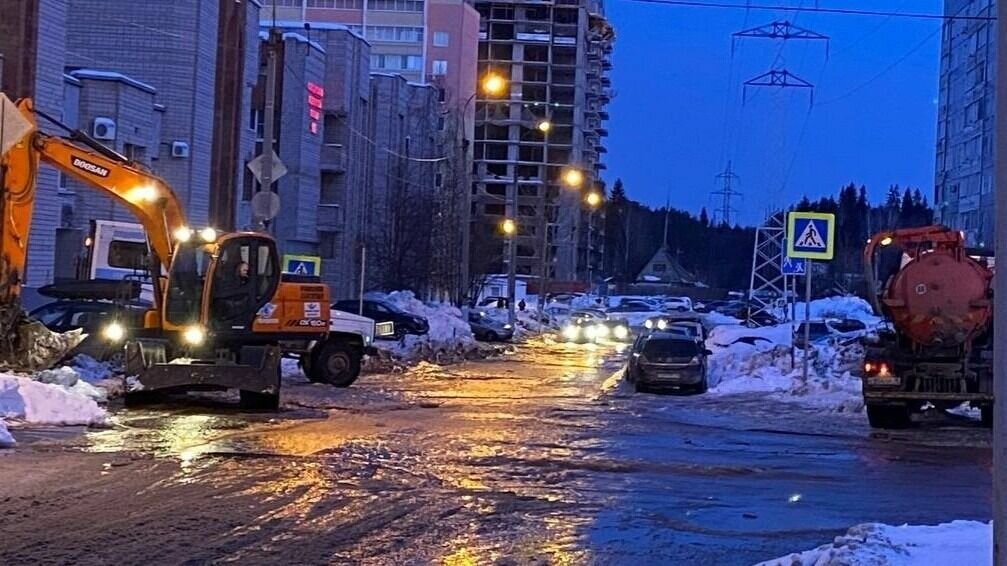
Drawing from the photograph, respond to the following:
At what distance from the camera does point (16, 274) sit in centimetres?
1884

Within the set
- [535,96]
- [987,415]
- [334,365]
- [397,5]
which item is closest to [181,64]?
[334,365]

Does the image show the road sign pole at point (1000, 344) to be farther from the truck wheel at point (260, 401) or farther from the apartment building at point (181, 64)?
the apartment building at point (181, 64)

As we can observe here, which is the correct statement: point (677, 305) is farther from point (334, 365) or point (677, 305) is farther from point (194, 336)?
point (194, 336)

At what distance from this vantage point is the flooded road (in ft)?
31.1

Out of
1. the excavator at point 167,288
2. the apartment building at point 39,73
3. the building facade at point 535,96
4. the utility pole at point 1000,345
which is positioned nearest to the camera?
the utility pole at point 1000,345

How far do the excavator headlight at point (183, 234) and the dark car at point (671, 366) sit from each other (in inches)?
483

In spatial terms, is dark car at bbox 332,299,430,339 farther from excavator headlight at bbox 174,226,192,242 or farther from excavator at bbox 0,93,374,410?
excavator headlight at bbox 174,226,192,242

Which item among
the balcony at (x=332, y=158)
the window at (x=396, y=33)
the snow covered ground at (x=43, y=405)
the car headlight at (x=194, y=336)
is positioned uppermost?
the window at (x=396, y=33)

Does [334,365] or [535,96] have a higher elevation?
[535,96]

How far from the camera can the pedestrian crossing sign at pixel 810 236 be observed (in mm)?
24719

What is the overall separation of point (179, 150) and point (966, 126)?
192ft

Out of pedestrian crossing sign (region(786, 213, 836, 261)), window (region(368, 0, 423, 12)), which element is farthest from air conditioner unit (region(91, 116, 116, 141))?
window (region(368, 0, 423, 12))

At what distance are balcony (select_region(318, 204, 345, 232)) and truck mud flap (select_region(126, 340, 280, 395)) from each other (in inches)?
1712

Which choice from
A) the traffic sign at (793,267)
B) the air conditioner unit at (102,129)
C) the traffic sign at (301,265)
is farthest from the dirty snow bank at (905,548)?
the air conditioner unit at (102,129)
